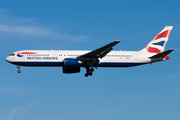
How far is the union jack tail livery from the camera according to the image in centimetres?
5278

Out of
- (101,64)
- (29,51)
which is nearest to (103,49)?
(101,64)

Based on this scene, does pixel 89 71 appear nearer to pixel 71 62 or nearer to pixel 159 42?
pixel 71 62

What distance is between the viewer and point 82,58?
47.5 metres

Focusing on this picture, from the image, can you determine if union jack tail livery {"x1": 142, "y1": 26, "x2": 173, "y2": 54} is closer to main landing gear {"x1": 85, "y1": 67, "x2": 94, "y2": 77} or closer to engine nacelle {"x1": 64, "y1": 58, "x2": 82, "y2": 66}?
main landing gear {"x1": 85, "y1": 67, "x2": 94, "y2": 77}

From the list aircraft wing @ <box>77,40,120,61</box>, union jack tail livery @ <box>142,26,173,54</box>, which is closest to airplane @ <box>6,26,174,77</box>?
aircraft wing @ <box>77,40,120,61</box>

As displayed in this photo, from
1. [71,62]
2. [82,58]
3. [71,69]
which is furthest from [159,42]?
[71,62]

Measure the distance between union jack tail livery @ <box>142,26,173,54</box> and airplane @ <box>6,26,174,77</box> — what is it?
105 centimetres

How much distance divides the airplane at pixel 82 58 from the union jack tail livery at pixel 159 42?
3.45 ft

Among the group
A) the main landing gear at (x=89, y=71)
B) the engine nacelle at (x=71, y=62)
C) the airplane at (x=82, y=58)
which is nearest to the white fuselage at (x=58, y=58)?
the airplane at (x=82, y=58)

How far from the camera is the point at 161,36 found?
53969 millimetres

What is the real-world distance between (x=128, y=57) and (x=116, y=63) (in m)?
2.25

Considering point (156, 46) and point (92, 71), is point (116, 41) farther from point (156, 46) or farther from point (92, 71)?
point (156, 46)

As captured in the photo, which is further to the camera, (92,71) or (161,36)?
(161,36)

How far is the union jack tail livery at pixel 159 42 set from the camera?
52781 millimetres
